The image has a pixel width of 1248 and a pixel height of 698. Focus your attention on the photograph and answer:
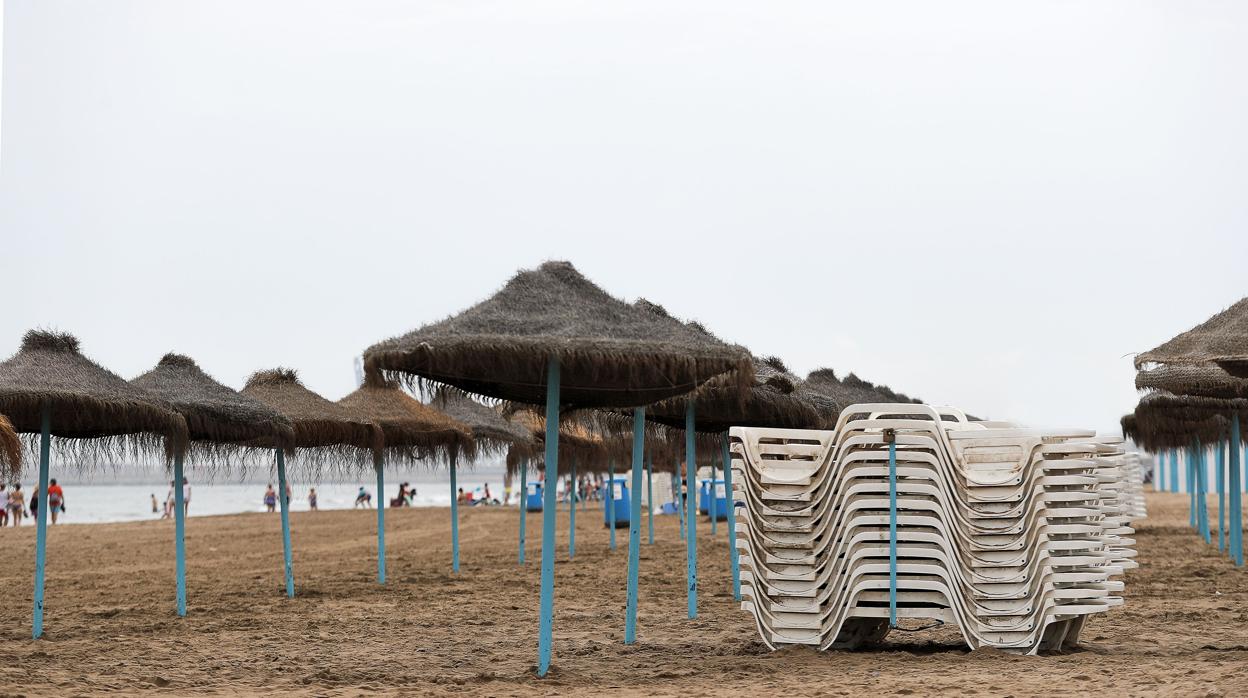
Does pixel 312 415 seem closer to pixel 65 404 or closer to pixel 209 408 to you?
pixel 209 408

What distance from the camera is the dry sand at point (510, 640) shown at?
7727mm

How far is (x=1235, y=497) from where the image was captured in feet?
48.5

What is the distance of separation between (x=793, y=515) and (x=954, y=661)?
1.41 m

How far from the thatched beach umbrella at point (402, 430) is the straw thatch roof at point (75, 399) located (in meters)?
3.39

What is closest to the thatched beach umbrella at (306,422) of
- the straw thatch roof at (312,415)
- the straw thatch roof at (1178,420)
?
the straw thatch roof at (312,415)

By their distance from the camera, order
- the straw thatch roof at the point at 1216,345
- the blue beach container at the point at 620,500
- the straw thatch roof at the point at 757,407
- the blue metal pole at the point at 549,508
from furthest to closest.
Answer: the blue beach container at the point at 620,500
the straw thatch roof at the point at 757,407
the straw thatch roof at the point at 1216,345
the blue metal pole at the point at 549,508

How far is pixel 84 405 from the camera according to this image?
10188 millimetres

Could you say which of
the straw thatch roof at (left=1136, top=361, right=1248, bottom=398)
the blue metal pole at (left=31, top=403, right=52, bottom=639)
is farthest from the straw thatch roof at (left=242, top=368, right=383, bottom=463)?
the straw thatch roof at (left=1136, top=361, right=1248, bottom=398)

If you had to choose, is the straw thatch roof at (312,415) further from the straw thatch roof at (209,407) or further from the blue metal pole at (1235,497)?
the blue metal pole at (1235,497)

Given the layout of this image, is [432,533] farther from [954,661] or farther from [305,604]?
[954,661]

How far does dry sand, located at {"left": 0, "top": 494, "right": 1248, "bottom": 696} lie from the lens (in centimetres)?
773

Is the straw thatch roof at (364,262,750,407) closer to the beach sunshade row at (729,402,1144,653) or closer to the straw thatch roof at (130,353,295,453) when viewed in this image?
the beach sunshade row at (729,402,1144,653)

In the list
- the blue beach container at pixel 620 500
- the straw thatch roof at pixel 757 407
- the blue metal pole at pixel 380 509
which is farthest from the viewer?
the blue beach container at pixel 620 500

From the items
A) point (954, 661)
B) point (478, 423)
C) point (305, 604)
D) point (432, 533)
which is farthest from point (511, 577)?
point (432, 533)
